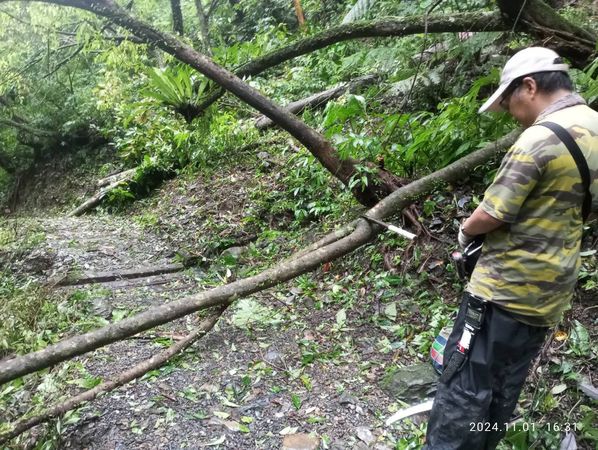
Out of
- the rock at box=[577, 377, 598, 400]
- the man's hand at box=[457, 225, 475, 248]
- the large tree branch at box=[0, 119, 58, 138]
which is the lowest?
the large tree branch at box=[0, 119, 58, 138]

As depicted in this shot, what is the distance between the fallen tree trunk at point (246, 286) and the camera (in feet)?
9.79

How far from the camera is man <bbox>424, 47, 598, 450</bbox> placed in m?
2.05

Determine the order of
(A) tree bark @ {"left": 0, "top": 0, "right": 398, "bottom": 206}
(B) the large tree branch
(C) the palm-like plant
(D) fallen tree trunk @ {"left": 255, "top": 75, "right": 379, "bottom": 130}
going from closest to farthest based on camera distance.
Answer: (A) tree bark @ {"left": 0, "top": 0, "right": 398, "bottom": 206} < (C) the palm-like plant < (D) fallen tree trunk @ {"left": 255, "top": 75, "right": 379, "bottom": 130} < (B) the large tree branch

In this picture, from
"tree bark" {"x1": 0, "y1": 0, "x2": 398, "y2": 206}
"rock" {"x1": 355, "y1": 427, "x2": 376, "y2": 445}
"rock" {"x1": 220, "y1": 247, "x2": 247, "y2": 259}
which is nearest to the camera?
"rock" {"x1": 355, "y1": 427, "x2": 376, "y2": 445}

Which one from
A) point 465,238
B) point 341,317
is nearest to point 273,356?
point 341,317

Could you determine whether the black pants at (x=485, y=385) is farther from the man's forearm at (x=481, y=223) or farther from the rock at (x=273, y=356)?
the rock at (x=273, y=356)

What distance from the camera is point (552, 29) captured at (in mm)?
4238

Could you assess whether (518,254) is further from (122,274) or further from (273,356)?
(122,274)

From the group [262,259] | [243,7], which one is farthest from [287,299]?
[243,7]

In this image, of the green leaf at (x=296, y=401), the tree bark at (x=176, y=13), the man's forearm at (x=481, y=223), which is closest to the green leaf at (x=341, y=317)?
the green leaf at (x=296, y=401)

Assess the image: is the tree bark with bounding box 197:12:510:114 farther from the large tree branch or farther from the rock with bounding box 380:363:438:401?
the large tree branch

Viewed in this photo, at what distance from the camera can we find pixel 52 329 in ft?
14.3

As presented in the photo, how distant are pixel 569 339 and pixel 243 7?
562 inches

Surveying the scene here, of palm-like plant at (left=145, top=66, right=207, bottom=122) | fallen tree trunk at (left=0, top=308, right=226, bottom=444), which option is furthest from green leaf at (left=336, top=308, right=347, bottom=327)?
palm-like plant at (left=145, top=66, right=207, bottom=122)
